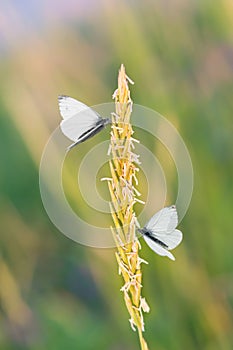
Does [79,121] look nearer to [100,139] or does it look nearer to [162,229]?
[162,229]

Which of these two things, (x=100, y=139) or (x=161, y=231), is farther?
(x=100, y=139)

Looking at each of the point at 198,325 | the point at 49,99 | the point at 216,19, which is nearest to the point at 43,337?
the point at 198,325

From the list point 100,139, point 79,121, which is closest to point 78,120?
point 79,121

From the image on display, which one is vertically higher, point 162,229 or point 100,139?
point 100,139

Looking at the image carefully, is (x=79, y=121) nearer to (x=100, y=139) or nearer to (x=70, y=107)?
(x=70, y=107)

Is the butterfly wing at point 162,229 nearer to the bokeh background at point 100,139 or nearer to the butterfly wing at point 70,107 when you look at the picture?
the butterfly wing at point 70,107
